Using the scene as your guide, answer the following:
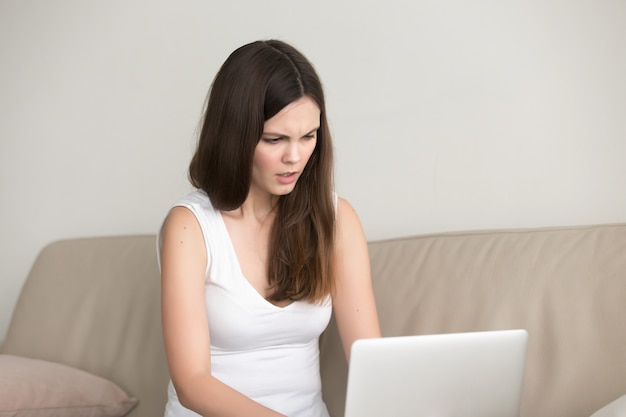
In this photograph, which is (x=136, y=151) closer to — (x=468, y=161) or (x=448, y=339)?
(x=468, y=161)

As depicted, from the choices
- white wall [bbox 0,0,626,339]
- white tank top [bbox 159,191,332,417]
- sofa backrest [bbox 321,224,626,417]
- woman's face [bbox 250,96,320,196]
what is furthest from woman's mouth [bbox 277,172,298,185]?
white wall [bbox 0,0,626,339]

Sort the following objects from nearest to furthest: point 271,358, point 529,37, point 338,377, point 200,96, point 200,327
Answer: point 200,327
point 271,358
point 338,377
point 529,37
point 200,96

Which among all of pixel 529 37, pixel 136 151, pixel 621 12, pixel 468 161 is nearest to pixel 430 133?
pixel 468 161

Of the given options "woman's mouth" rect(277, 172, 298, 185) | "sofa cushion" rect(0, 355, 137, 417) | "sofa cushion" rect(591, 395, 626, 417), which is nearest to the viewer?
"sofa cushion" rect(591, 395, 626, 417)

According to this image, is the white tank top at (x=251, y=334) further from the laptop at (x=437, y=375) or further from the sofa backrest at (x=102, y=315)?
the laptop at (x=437, y=375)

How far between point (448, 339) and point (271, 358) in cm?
68

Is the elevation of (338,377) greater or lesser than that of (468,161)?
lesser

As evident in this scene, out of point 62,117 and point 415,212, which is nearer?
point 415,212

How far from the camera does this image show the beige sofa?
203 centimetres

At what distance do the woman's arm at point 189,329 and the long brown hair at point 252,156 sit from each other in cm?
13

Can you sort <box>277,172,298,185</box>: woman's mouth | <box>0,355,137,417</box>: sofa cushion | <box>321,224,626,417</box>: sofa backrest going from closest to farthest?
<box>277,172,298,185</box>: woman's mouth < <box>321,224,626,417</box>: sofa backrest < <box>0,355,137,417</box>: sofa cushion

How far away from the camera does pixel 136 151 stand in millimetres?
2928

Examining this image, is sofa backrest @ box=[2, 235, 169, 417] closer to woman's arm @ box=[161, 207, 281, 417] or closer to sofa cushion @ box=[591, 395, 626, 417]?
woman's arm @ box=[161, 207, 281, 417]

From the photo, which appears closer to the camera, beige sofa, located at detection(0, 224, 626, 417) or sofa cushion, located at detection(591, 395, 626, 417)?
sofa cushion, located at detection(591, 395, 626, 417)
